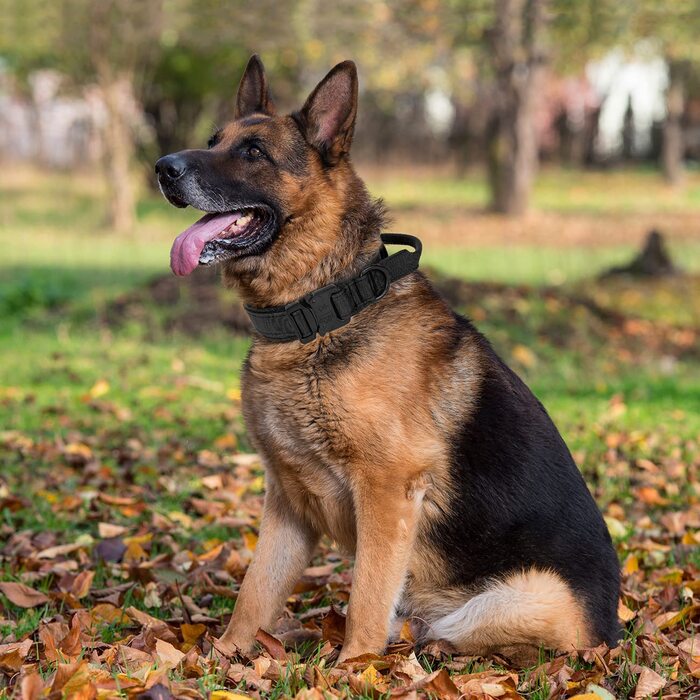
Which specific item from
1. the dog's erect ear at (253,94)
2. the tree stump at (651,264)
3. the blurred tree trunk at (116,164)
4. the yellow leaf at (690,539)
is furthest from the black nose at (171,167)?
the blurred tree trunk at (116,164)

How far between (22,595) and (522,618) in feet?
7.56

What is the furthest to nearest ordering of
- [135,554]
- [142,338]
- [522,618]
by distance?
[142,338]
[135,554]
[522,618]

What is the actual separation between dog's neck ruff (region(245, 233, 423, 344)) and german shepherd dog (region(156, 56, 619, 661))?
39 mm

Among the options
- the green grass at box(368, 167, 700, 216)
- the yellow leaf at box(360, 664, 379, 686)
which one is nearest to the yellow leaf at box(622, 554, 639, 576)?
the yellow leaf at box(360, 664, 379, 686)

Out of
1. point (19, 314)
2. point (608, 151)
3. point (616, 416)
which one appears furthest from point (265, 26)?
point (608, 151)

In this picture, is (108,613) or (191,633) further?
(108,613)

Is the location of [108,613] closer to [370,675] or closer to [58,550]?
[58,550]

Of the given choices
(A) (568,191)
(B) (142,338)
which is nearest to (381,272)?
(B) (142,338)

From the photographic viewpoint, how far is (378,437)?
3752mm

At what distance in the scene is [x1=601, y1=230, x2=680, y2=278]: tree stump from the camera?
563 inches

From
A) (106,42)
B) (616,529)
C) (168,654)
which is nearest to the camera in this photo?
(168,654)

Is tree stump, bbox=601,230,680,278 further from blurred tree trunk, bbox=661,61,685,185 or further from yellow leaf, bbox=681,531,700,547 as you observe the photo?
blurred tree trunk, bbox=661,61,685,185

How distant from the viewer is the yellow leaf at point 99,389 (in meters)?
8.78

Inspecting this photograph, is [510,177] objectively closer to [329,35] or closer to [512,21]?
[512,21]
